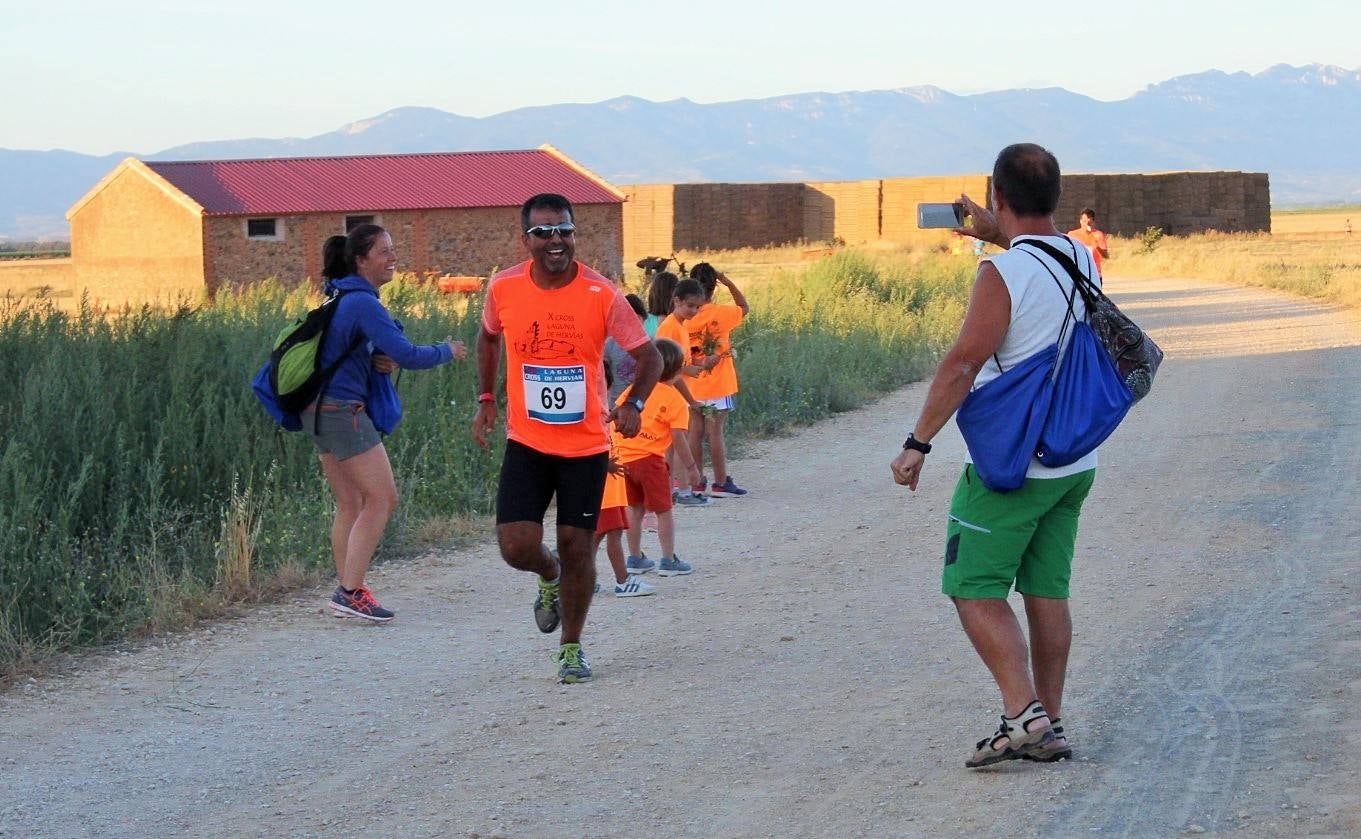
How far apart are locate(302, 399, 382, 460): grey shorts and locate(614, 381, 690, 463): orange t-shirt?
4.25ft

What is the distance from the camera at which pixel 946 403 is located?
194 inches

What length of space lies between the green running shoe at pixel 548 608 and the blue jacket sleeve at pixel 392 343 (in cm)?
116

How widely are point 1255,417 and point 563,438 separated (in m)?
9.30

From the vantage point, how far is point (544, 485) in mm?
6422

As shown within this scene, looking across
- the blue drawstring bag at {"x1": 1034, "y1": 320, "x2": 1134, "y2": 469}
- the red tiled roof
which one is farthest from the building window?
the blue drawstring bag at {"x1": 1034, "y1": 320, "x2": 1134, "y2": 469}

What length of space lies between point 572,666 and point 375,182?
119 ft

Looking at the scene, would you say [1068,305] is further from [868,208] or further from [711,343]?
[868,208]

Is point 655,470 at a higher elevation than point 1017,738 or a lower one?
higher

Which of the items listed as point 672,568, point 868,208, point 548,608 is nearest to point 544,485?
point 548,608

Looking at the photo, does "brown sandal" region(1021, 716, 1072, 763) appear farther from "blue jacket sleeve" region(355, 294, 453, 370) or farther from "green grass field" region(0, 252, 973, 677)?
"green grass field" region(0, 252, 973, 677)

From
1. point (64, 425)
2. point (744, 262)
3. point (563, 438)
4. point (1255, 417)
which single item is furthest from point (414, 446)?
point (744, 262)

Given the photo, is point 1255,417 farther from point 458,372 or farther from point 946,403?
point 946,403

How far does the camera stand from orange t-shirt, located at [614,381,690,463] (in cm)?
835

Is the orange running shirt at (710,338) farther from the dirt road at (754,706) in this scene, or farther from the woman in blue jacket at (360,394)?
the woman in blue jacket at (360,394)
